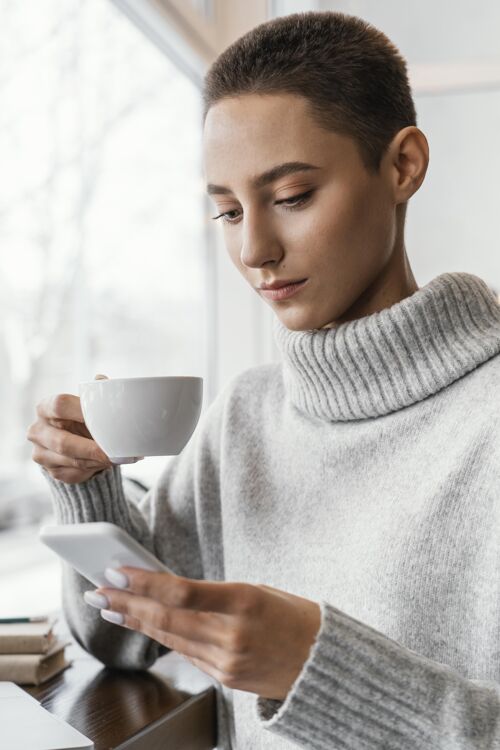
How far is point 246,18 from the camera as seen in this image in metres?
2.48

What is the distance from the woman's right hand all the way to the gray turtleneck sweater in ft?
0.21

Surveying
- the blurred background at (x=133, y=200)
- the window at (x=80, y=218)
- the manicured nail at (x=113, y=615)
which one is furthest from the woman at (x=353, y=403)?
the window at (x=80, y=218)

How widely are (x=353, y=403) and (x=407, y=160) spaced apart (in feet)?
0.99

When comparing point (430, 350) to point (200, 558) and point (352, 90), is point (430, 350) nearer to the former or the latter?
point (352, 90)

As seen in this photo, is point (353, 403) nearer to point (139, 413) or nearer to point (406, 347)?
point (406, 347)

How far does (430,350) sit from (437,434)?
0.34ft

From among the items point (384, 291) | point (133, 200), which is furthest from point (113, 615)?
point (133, 200)

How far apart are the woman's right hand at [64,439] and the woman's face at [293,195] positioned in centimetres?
24


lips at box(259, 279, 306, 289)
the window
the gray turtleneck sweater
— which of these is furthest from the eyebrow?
the window

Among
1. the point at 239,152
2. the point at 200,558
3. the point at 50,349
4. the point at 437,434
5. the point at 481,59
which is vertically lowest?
the point at 200,558

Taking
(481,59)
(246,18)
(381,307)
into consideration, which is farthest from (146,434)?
(481,59)

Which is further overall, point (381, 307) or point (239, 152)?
point (381, 307)

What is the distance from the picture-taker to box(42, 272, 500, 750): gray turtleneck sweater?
2.48 ft

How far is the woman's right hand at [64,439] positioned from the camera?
39.1 inches
